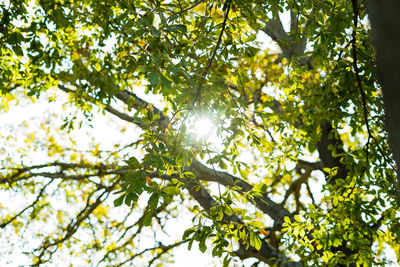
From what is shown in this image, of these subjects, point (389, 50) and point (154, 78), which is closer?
point (389, 50)

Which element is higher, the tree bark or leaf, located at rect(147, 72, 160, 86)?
leaf, located at rect(147, 72, 160, 86)

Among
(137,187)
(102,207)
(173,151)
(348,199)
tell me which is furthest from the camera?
(102,207)

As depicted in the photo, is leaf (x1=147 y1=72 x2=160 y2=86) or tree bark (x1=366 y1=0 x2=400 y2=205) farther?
leaf (x1=147 y1=72 x2=160 y2=86)

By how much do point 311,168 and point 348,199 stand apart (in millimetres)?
2967

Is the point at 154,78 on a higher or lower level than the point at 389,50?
higher

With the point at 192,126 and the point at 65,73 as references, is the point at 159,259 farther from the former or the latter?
the point at 192,126

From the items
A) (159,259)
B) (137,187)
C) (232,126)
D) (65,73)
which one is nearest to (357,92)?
(232,126)

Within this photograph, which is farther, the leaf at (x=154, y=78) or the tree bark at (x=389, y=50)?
the leaf at (x=154, y=78)

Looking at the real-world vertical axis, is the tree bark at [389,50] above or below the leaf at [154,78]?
below

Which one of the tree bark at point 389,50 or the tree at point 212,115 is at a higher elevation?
the tree at point 212,115

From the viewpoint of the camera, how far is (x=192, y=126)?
292cm

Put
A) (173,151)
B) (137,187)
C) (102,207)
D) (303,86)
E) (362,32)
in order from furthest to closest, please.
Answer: (102,207) → (303,86) → (362,32) → (173,151) → (137,187)

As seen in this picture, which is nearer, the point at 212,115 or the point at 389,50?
the point at 389,50

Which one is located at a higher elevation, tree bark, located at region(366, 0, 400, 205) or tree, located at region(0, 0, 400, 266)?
tree, located at region(0, 0, 400, 266)
